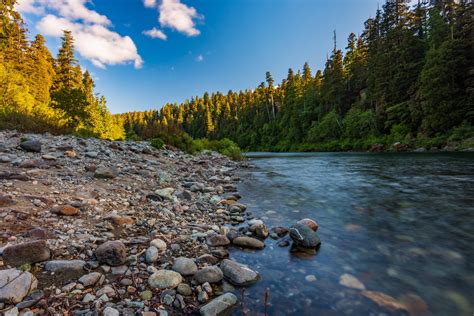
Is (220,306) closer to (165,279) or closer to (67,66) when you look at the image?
(165,279)

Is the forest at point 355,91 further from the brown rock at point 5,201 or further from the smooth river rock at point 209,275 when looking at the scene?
the smooth river rock at point 209,275

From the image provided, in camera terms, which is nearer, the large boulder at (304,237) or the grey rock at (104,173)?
the large boulder at (304,237)

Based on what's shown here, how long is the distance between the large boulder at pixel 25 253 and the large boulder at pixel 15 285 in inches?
10.8

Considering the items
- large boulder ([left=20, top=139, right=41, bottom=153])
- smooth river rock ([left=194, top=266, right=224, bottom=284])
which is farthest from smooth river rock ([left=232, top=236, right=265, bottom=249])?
large boulder ([left=20, top=139, right=41, bottom=153])

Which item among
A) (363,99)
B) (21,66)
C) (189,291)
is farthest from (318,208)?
(21,66)

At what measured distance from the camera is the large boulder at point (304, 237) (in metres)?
3.53

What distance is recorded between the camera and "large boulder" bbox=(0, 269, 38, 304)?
1.85 metres

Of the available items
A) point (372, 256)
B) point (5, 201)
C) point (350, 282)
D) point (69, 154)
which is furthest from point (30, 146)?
point (372, 256)

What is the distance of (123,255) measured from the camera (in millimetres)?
2680

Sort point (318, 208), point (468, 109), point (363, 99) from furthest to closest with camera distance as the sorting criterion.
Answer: point (363, 99)
point (468, 109)
point (318, 208)

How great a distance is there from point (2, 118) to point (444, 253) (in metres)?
15.3

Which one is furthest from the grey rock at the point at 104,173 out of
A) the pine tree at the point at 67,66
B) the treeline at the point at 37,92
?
the pine tree at the point at 67,66

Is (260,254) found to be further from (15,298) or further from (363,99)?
(363,99)

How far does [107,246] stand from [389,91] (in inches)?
1386
